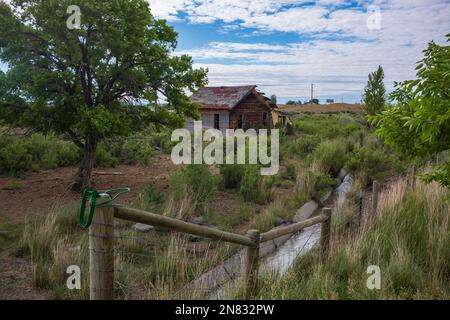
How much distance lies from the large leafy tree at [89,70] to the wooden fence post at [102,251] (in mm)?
5476

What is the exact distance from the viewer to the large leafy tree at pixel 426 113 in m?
3.34

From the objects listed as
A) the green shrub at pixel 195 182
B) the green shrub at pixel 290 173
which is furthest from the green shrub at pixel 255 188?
the green shrub at pixel 290 173

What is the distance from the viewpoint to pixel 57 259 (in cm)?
486

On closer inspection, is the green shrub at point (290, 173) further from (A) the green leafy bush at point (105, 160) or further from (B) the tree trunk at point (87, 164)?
(B) the tree trunk at point (87, 164)

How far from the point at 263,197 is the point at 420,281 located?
5.47 metres

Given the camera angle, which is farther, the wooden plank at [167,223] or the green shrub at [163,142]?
the green shrub at [163,142]

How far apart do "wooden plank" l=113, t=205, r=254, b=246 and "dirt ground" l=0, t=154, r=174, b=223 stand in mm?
A: 5188

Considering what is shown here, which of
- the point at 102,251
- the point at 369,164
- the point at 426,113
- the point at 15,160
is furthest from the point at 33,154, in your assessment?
the point at 426,113

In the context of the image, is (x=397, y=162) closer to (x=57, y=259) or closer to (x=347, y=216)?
(x=347, y=216)

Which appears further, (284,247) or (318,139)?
(318,139)

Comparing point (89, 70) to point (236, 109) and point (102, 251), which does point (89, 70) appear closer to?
point (102, 251)

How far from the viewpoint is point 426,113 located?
11.0 feet

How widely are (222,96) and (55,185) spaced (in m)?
20.5
